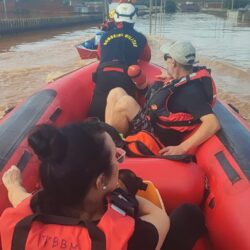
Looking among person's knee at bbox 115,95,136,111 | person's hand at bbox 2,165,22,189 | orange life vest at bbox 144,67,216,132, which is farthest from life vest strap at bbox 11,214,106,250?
person's knee at bbox 115,95,136,111

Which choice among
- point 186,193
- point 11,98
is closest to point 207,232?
point 186,193

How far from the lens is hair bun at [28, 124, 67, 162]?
1034 mm

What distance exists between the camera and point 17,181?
1525 millimetres

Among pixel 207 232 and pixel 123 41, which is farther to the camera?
pixel 123 41

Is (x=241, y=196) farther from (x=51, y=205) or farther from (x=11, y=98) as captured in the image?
(x=11, y=98)

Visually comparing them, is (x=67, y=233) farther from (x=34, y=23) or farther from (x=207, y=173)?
(x=34, y=23)

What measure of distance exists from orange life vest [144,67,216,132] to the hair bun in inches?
50.5

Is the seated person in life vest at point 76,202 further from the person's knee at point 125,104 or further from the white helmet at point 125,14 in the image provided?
the white helmet at point 125,14

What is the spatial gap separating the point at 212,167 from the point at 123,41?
1605 millimetres

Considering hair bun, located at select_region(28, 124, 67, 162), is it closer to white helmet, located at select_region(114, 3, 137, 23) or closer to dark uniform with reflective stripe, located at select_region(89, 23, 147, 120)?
dark uniform with reflective stripe, located at select_region(89, 23, 147, 120)

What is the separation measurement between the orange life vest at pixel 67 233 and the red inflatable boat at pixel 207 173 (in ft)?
1.50

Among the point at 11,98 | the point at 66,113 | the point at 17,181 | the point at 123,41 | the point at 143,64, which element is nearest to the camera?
the point at 17,181

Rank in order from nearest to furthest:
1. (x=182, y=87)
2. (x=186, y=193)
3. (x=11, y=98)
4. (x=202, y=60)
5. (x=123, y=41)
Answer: (x=186, y=193)
(x=182, y=87)
(x=123, y=41)
(x=11, y=98)
(x=202, y=60)

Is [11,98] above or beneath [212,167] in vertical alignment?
beneath
